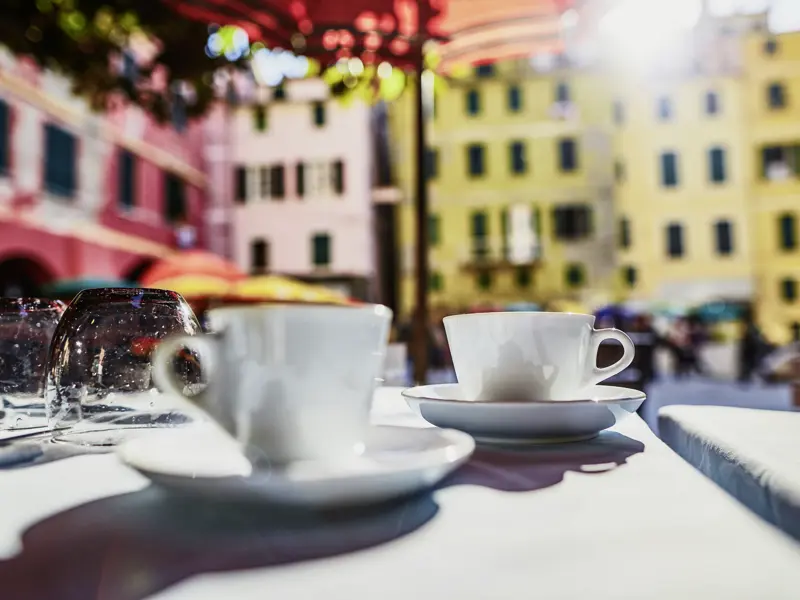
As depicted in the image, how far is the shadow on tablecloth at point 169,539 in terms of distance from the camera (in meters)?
0.34

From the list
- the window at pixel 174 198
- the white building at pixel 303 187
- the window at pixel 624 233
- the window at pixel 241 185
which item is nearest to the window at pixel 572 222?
the window at pixel 624 233

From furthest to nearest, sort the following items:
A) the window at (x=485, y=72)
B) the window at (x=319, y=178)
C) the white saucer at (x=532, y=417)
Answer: the window at (x=485, y=72) < the window at (x=319, y=178) < the white saucer at (x=532, y=417)

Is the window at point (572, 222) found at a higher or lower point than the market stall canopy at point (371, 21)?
higher

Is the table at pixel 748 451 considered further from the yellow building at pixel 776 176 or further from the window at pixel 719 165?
the window at pixel 719 165

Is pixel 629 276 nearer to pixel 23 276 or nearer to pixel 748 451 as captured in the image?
pixel 23 276

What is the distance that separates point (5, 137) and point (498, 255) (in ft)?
39.4

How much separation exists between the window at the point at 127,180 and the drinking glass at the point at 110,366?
11.9 metres

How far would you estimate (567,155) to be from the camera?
60.3ft

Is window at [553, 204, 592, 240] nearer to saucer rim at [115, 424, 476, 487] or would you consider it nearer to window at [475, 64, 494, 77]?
window at [475, 64, 494, 77]

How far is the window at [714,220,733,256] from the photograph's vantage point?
17953mm

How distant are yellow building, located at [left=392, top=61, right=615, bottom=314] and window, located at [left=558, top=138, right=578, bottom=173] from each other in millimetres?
25

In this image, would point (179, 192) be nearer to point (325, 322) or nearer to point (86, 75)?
point (86, 75)

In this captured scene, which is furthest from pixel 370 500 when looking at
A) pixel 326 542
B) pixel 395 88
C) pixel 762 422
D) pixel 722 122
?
pixel 722 122

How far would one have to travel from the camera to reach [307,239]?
661 inches
